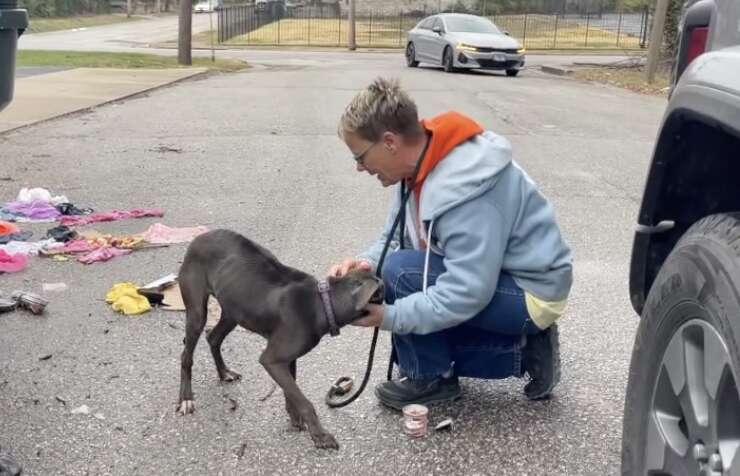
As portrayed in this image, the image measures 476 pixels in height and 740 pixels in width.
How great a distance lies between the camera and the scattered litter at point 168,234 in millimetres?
5840

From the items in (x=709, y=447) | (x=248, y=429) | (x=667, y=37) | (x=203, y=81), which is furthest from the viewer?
(x=667, y=37)

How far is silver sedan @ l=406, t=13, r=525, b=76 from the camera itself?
69.4 ft

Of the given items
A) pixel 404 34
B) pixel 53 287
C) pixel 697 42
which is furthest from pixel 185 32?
pixel 404 34

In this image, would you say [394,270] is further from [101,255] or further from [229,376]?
[101,255]

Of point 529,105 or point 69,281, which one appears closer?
point 69,281

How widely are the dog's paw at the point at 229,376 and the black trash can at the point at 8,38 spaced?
1.49 meters

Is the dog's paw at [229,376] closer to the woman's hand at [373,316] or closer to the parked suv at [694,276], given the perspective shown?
the woman's hand at [373,316]

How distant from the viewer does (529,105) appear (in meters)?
14.4

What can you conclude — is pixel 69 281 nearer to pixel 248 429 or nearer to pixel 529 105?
pixel 248 429

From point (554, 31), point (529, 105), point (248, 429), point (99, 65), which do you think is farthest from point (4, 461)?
point (554, 31)

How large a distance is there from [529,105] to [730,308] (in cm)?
1299

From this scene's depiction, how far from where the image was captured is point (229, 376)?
368 centimetres

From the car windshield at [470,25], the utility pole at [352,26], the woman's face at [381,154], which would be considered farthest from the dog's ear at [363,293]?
the utility pole at [352,26]

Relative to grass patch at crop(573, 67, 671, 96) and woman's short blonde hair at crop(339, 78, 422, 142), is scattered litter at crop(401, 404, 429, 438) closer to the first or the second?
woman's short blonde hair at crop(339, 78, 422, 142)
